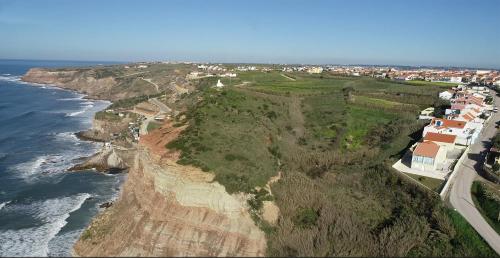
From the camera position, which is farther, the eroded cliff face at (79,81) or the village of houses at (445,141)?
the eroded cliff face at (79,81)

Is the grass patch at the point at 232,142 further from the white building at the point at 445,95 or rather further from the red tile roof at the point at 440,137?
the white building at the point at 445,95

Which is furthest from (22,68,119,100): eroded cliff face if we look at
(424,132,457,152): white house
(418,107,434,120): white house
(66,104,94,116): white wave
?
(424,132,457,152): white house

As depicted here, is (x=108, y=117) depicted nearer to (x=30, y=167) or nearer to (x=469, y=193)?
(x=30, y=167)

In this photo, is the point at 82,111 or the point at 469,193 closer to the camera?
the point at 469,193

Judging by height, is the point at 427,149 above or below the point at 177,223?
above

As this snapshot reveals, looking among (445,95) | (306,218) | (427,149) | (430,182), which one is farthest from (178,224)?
(445,95)

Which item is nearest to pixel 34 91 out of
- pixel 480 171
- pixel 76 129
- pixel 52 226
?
pixel 76 129

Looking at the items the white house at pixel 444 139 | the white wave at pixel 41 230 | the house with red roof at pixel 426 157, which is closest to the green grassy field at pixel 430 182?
the house with red roof at pixel 426 157
